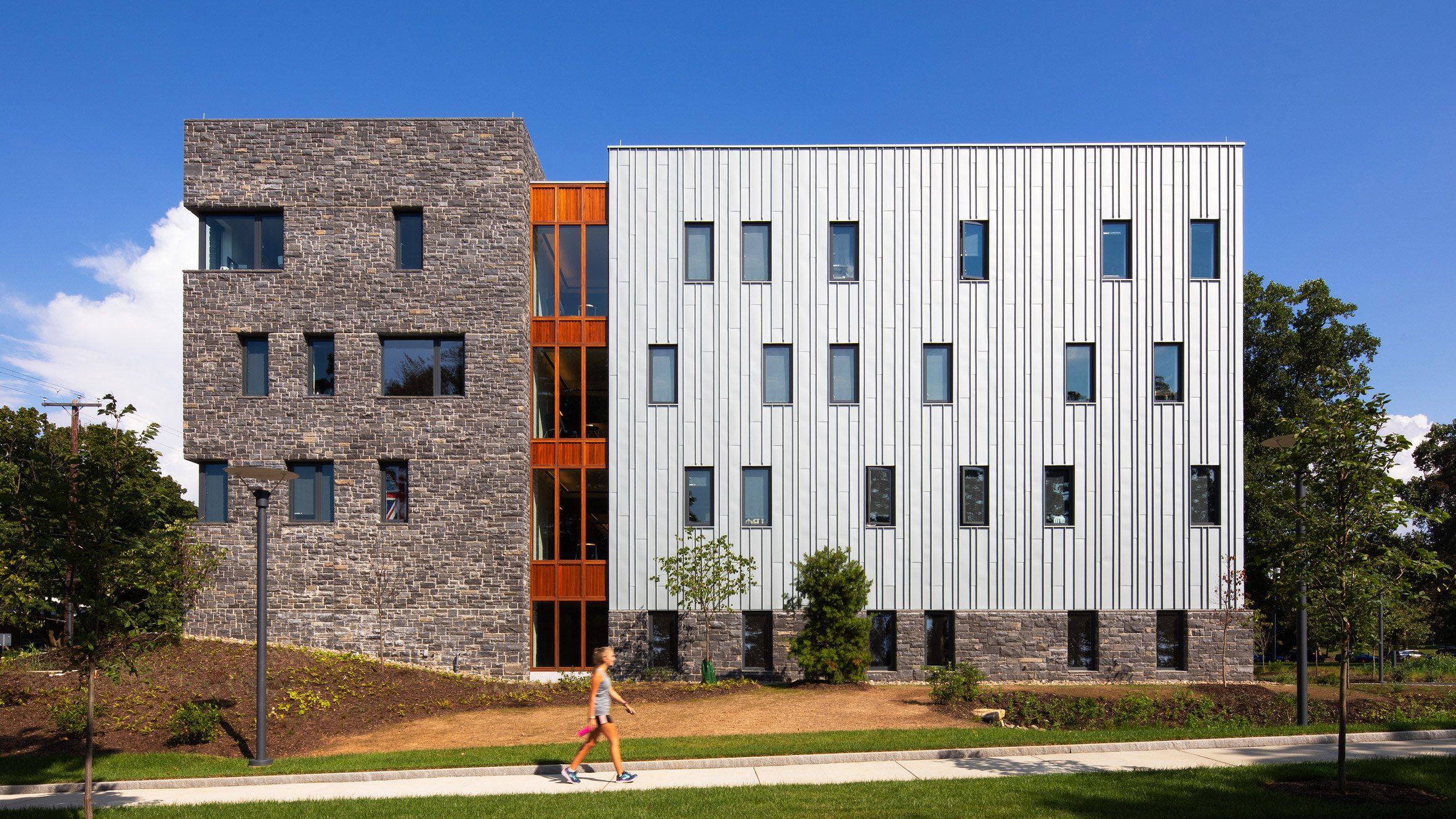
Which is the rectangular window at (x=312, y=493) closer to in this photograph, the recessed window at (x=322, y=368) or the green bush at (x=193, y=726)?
the recessed window at (x=322, y=368)

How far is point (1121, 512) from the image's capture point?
854 inches

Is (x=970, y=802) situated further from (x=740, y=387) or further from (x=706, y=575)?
(x=740, y=387)

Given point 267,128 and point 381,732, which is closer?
point 381,732

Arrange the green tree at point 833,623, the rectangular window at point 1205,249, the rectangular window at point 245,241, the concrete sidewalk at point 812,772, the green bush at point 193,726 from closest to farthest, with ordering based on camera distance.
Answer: the concrete sidewalk at point 812,772, the green bush at point 193,726, the green tree at point 833,623, the rectangular window at point 1205,249, the rectangular window at point 245,241

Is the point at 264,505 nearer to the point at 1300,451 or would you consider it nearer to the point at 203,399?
the point at 203,399

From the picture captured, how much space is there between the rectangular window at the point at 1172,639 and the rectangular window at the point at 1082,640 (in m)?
1.76

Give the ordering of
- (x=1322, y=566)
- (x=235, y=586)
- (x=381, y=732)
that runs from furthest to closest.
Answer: (x=235, y=586)
(x=381, y=732)
(x=1322, y=566)

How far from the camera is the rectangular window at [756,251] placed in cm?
2220

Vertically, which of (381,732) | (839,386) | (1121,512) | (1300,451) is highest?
(839,386)

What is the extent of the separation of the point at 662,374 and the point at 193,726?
42.0 ft

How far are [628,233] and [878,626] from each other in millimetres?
12592

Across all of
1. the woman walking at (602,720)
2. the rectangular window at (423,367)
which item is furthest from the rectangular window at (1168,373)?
the rectangular window at (423,367)

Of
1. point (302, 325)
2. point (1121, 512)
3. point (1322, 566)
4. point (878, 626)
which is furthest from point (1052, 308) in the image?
point (302, 325)

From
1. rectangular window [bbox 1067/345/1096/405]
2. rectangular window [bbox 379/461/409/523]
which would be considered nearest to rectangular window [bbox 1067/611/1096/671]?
rectangular window [bbox 1067/345/1096/405]
